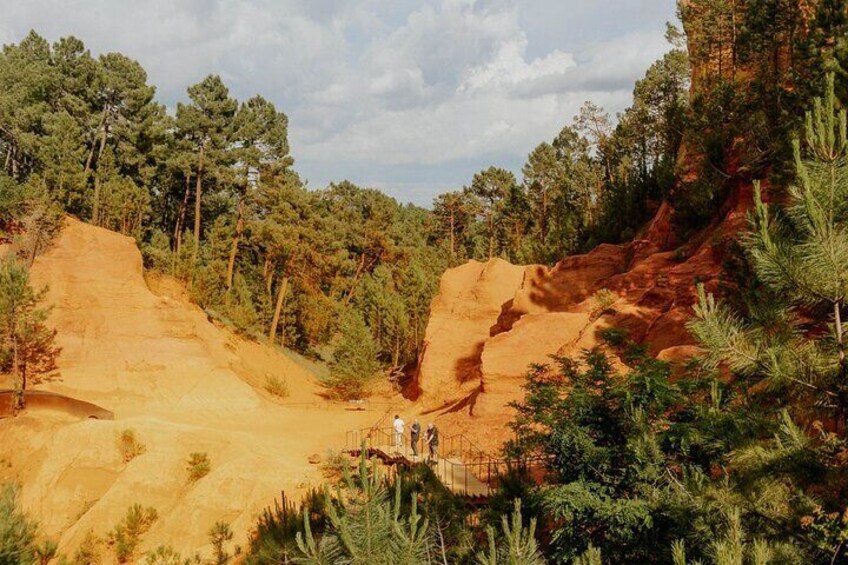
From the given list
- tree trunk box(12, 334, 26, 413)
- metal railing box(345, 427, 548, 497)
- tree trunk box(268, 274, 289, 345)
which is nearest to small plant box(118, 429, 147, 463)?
tree trunk box(12, 334, 26, 413)

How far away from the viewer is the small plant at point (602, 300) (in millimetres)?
24767

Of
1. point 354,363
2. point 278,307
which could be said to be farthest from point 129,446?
point 278,307

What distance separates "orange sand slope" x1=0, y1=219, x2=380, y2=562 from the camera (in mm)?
19750

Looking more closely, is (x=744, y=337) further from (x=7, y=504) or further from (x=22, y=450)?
(x=22, y=450)

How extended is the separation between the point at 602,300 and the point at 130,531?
20416mm

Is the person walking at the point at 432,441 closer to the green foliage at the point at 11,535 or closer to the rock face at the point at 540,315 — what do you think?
the rock face at the point at 540,315

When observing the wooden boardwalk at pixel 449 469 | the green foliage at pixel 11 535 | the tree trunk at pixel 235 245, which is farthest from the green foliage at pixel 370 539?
the tree trunk at pixel 235 245

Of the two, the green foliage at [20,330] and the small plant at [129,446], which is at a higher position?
the green foliage at [20,330]

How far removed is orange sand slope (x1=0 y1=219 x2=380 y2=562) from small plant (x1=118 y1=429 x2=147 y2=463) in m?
0.23

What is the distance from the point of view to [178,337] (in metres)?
34.1

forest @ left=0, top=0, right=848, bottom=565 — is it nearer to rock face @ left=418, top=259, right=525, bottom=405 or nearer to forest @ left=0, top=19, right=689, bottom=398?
forest @ left=0, top=19, right=689, bottom=398

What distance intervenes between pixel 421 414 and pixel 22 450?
1827 centimetres

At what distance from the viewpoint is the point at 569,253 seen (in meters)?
45.2

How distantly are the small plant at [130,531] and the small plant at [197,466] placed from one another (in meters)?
1.89
